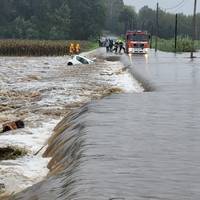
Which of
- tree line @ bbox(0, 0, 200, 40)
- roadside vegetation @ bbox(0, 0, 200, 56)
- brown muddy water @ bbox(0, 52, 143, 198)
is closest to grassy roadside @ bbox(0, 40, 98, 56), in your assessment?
brown muddy water @ bbox(0, 52, 143, 198)

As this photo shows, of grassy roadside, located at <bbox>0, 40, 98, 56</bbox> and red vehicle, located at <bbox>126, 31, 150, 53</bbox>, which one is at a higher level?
red vehicle, located at <bbox>126, 31, 150, 53</bbox>

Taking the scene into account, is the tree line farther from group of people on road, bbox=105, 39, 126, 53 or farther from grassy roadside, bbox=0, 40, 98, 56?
group of people on road, bbox=105, 39, 126, 53

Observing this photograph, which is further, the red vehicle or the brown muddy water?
the red vehicle

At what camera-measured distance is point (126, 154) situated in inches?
374

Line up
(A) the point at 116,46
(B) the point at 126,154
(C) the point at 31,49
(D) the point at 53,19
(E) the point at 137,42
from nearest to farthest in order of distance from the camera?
(B) the point at 126,154 → (E) the point at 137,42 → (A) the point at 116,46 → (C) the point at 31,49 → (D) the point at 53,19

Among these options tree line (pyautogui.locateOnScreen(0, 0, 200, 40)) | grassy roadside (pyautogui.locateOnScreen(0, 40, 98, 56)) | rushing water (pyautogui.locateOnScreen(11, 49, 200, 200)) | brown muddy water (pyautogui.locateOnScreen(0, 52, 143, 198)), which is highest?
tree line (pyautogui.locateOnScreen(0, 0, 200, 40))

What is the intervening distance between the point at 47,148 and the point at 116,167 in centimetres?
385

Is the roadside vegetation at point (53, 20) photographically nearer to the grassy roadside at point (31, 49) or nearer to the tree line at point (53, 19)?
the tree line at point (53, 19)

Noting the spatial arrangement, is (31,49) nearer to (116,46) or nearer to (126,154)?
(116,46)

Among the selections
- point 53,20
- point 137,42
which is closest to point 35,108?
point 137,42

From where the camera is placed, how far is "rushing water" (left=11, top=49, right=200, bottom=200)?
292 inches

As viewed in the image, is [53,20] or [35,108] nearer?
[35,108]

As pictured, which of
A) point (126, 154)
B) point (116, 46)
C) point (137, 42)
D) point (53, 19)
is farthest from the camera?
point (53, 19)

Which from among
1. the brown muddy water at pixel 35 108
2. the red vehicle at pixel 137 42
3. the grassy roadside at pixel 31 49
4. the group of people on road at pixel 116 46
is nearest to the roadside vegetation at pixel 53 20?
the grassy roadside at pixel 31 49
